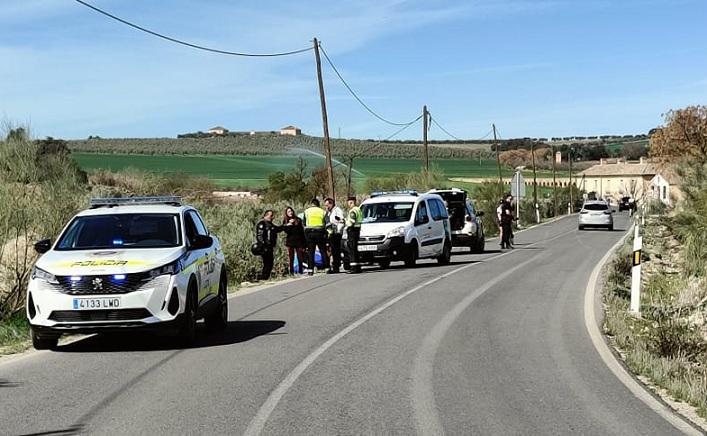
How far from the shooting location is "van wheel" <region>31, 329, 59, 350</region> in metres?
11.4

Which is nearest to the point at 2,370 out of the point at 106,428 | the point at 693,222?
the point at 106,428

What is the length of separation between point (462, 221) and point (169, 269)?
2340 centimetres

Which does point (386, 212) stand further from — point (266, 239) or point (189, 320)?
point (189, 320)

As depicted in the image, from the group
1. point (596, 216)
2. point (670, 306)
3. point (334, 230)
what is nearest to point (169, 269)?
point (670, 306)

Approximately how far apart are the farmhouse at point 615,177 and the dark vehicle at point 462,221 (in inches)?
4323

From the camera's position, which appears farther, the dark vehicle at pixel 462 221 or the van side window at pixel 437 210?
the dark vehicle at pixel 462 221

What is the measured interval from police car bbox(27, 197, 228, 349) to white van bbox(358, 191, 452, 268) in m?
13.2

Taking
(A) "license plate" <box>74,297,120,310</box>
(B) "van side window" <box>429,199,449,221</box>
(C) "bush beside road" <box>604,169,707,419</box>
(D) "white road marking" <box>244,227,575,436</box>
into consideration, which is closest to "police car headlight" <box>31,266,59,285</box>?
(A) "license plate" <box>74,297,120,310</box>

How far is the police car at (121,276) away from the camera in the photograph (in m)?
10.9

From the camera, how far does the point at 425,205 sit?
27391mm

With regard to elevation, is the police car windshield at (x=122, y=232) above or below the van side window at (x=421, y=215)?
above

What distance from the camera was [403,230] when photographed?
2595 cm

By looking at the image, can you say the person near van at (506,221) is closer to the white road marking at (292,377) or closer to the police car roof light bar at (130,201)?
the white road marking at (292,377)

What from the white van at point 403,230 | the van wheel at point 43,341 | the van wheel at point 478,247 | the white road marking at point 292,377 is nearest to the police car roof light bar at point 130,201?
the van wheel at point 43,341
